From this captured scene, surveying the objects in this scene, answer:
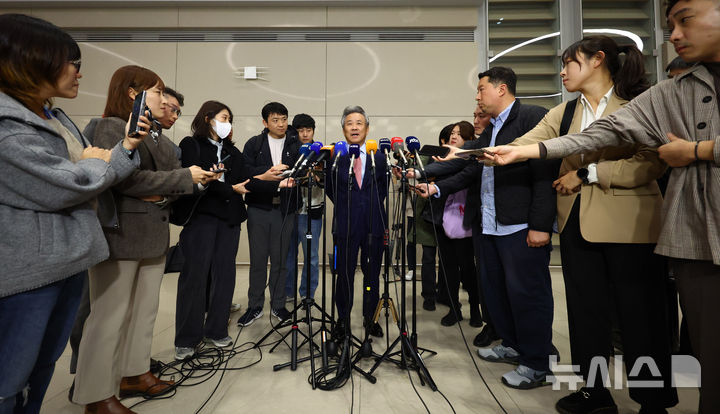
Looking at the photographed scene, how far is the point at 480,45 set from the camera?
4.77m

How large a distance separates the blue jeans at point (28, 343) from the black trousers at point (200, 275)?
925 millimetres

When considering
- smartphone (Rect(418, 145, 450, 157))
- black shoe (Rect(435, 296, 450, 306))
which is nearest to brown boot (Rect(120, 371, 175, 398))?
smartphone (Rect(418, 145, 450, 157))

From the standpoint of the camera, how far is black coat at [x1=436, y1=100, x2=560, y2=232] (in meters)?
1.66

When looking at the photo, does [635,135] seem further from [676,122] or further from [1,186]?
[1,186]

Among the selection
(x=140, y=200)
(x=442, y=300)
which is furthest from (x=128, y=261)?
(x=442, y=300)

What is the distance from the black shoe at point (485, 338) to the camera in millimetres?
2305

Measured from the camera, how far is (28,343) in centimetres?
97

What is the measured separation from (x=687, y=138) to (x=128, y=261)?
7.17 ft

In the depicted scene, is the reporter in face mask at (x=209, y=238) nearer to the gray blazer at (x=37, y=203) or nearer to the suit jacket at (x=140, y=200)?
the suit jacket at (x=140, y=200)

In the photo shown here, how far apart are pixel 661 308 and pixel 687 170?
65 cm

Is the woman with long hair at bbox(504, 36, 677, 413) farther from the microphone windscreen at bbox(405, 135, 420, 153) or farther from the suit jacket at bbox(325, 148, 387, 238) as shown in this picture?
the suit jacket at bbox(325, 148, 387, 238)

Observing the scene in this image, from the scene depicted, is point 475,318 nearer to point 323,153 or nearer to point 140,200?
point 323,153

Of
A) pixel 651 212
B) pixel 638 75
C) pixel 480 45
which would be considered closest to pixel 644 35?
pixel 480 45

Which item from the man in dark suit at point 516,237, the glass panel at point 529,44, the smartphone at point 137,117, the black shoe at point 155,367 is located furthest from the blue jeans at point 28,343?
the glass panel at point 529,44
